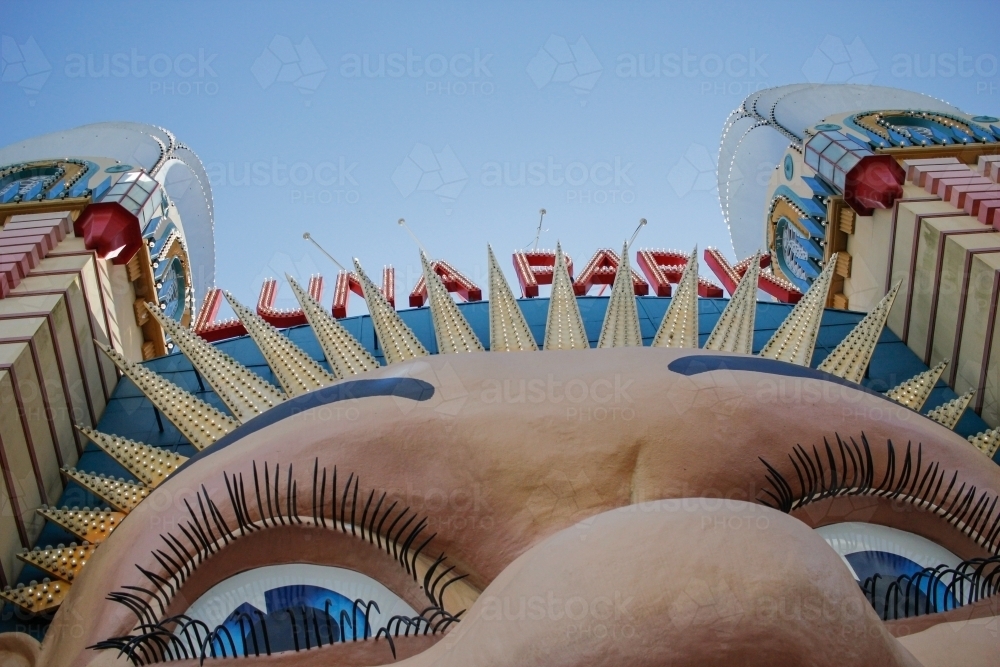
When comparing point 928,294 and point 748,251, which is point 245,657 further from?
point 748,251

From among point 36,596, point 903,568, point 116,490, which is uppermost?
point 903,568

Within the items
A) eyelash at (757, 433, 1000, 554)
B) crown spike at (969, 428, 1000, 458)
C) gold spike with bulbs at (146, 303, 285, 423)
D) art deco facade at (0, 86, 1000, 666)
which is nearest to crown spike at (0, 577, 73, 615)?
art deco facade at (0, 86, 1000, 666)

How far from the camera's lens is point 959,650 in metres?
3.47

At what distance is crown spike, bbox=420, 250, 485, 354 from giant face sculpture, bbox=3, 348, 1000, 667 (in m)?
1.67

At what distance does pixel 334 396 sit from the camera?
4559 millimetres

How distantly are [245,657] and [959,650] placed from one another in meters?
2.61

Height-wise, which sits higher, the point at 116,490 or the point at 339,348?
the point at 339,348

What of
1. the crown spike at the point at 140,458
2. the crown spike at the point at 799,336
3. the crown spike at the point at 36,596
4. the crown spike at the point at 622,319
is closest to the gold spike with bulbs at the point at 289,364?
the crown spike at the point at 140,458

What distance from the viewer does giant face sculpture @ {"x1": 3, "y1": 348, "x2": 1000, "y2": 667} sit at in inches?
150

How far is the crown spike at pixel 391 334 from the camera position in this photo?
6141mm

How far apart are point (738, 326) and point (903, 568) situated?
7.58 feet

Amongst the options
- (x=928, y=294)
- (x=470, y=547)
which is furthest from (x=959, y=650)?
(x=928, y=294)

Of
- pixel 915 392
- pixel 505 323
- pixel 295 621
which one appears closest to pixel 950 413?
pixel 915 392

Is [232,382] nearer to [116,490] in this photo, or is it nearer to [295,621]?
[116,490]
